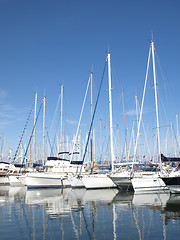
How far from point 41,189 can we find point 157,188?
16.0m

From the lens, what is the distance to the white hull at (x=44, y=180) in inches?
1364

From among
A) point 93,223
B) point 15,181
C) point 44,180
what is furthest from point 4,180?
point 93,223

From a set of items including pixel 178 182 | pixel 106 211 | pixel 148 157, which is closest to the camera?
pixel 106 211

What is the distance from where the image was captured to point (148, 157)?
4900 cm

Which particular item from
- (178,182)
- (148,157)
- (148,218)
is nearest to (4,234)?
(148,218)

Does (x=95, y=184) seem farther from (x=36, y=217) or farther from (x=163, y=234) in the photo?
(x=163, y=234)

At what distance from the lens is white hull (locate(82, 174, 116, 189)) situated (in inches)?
1266

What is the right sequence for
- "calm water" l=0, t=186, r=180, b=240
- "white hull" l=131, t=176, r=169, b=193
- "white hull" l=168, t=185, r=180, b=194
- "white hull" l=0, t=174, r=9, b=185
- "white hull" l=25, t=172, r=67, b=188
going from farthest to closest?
"white hull" l=0, t=174, r=9, b=185 → "white hull" l=25, t=172, r=67, b=188 → "white hull" l=131, t=176, r=169, b=193 → "white hull" l=168, t=185, r=180, b=194 → "calm water" l=0, t=186, r=180, b=240

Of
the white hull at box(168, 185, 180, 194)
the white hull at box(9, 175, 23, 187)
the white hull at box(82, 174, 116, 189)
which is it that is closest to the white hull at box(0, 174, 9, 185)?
the white hull at box(9, 175, 23, 187)

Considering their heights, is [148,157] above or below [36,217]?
above

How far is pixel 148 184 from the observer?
26.9 metres

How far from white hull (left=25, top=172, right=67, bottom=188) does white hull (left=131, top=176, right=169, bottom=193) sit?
1299 centimetres

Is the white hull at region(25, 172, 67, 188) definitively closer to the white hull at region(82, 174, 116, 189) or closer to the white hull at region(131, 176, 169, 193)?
the white hull at region(82, 174, 116, 189)

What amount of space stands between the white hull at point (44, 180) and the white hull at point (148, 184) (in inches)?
512
